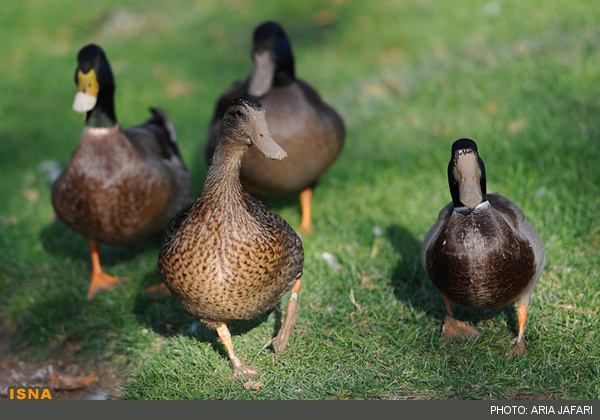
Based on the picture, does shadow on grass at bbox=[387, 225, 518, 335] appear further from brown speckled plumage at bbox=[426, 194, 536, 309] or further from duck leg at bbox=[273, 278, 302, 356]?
duck leg at bbox=[273, 278, 302, 356]

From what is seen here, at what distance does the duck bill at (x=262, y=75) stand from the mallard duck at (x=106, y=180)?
0.87m

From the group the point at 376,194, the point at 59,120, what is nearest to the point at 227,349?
the point at 376,194

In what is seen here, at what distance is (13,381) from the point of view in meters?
4.08

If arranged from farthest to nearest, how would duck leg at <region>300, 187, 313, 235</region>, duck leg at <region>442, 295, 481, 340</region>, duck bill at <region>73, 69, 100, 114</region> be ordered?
duck leg at <region>300, 187, 313, 235</region>, duck bill at <region>73, 69, 100, 114</region>, duck leg at <region>442, 295, 481, 340</region>

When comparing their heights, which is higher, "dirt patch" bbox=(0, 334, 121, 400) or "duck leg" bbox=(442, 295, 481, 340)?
"duck leg" bbox=(442, 295, 481, 340)

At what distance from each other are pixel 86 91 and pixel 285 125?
1.38 m

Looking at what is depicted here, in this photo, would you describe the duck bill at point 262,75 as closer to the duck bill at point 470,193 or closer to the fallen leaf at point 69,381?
the duck bill at point 470,193

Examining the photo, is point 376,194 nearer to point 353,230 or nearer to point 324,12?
point 353,230

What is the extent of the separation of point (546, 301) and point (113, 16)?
832 centimetres

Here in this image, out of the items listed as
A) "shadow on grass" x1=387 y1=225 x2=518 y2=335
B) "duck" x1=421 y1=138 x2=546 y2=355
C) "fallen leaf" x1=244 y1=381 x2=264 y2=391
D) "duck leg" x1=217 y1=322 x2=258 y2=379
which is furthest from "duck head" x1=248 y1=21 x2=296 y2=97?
"fallen leaf" x1=244 y1=381 x2=264 y2=391

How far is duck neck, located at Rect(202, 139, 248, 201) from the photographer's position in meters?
3.24

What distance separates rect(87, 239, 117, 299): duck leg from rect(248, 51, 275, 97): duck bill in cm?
163

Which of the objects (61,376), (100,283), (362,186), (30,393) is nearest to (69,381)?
(61,376)

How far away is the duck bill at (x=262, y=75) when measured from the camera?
16.0 ft
